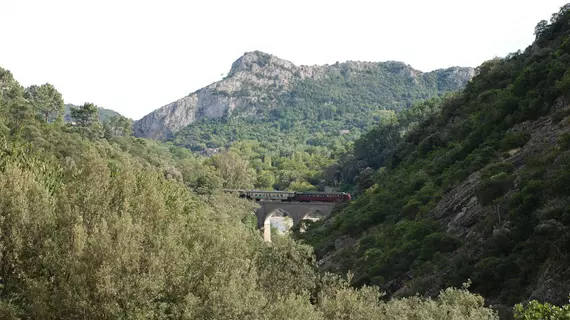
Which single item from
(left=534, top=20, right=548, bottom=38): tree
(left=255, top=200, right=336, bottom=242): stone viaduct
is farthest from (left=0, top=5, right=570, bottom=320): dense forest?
(left=255, top=200, right=336, bottom=242): stone viaduct

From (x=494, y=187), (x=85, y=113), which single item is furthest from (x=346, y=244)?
(x=85, y=113)

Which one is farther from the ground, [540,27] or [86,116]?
[86,116]

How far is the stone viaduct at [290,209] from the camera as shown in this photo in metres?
95.8

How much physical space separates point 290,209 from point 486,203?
6577cm

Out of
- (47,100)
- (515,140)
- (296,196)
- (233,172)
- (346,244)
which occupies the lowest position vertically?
(346,244)

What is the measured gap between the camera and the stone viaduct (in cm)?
9581

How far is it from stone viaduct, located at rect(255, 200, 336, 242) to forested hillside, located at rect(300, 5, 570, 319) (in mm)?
30355

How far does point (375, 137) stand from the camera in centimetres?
12344

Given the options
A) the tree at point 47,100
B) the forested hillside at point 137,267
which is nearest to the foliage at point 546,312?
the forested hillside at point 137,267

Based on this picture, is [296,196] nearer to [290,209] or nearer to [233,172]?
[290,209]

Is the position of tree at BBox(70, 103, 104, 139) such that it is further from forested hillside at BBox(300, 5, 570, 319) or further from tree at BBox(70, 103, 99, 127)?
forested hillside at BBox(300, 5, 570, 319)

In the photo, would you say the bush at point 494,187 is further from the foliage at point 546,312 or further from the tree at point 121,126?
the tree at point 121,126

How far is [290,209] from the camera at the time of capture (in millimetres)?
97938

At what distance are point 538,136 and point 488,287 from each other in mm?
15892
